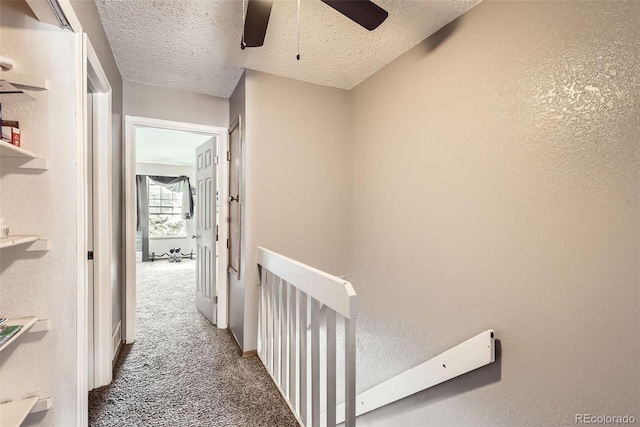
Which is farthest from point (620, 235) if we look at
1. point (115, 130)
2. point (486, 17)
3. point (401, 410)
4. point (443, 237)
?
point (115, 130)

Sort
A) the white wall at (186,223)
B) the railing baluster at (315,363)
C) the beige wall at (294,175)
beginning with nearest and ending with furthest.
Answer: the railing baluster at (315,363), the beige wall at (294,175), the white wall at (186,223)

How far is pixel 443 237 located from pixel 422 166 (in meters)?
0.50

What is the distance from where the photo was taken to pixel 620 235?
1.11 m

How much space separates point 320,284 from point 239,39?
5.53ft

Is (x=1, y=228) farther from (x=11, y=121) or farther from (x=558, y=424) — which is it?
(x=558, y=424)

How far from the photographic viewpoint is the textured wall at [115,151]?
1594 millimetres

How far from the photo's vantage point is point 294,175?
8.11ft

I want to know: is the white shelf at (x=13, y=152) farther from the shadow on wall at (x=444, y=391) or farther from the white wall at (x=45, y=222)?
the shadow on wall at (x=444, y=391)

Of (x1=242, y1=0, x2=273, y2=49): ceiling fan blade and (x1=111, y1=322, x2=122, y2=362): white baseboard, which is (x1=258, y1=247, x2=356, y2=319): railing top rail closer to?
(x1=242, y1=0, x2=273, y2=49): ceiling fan blade

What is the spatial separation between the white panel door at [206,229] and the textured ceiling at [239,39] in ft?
2.74

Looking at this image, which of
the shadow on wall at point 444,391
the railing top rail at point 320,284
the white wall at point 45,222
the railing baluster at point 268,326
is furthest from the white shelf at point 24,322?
the shadow on wall at point 444,391

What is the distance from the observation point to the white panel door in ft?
9.61

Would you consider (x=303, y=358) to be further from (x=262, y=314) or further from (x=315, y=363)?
(x=262, y=314)

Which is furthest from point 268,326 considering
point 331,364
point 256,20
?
point 256,20
